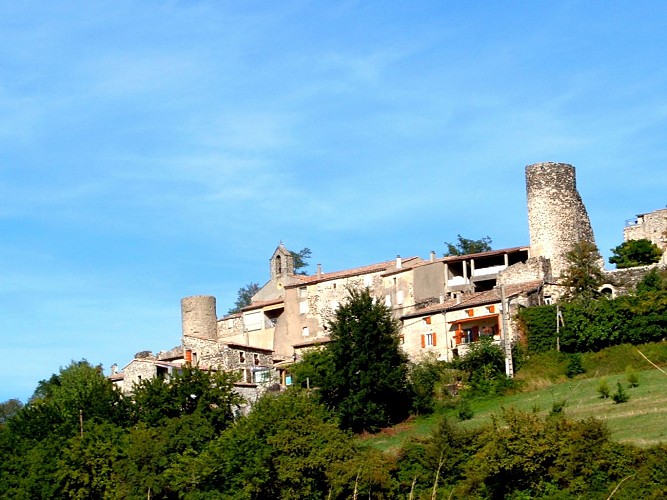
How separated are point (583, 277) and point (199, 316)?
25.6 meters

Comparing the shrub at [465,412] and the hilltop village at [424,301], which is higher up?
the hilltop village at [424,301]

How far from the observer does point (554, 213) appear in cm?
6238

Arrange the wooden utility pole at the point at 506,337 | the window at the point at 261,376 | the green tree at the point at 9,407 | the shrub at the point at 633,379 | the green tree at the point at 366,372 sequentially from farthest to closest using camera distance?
the green tree at the point at 9,407 < the window at the point at 261,376 < the wooden utility pole at the point at 506,337 < the green tree at the point at 366,372 < the shrub at the point at 633,379

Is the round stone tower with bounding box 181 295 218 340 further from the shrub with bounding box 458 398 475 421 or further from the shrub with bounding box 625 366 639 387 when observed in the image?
the shrub with bounding box 625 366 639 387

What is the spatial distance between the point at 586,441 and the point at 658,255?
27.4 meters

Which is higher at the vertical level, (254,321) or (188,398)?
(254,321)

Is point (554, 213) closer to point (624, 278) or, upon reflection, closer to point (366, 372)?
point (624, 278)

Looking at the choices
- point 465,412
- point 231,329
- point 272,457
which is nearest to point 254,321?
point 231,329

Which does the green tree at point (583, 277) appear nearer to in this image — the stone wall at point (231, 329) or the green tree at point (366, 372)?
the green tree at point (366, 372)

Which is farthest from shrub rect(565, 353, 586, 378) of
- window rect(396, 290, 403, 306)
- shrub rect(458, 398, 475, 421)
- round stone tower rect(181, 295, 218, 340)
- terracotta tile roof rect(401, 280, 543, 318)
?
round stone tower rect(181, 295, 218, 340)

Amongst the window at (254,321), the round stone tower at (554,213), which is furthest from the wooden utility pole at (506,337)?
the window at (254,321)

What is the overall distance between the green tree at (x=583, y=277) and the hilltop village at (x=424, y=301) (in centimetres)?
220

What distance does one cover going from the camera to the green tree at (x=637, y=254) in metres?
62.2

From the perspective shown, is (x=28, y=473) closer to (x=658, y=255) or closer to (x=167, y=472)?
(x=167, y=472)
